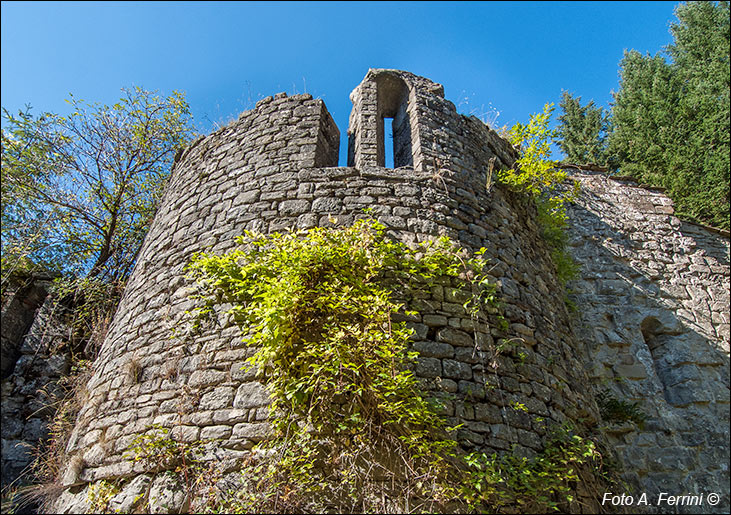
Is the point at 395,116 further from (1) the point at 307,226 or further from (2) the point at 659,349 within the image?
(2) the point at 659,349

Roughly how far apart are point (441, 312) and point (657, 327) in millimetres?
4417

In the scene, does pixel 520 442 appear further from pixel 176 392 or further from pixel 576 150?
pixel 576 150

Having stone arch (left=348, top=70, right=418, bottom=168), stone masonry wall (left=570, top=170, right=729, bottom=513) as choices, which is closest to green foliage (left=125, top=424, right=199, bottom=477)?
stone arch (left=348, top=70, right=418, bottom=168)

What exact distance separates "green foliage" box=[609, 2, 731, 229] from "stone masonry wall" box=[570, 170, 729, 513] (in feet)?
5.21

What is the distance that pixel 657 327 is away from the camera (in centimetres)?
632

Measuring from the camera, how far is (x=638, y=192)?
306 inches

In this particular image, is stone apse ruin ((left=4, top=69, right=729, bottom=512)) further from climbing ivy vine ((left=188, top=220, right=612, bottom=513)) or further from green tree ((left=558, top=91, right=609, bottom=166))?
green tree ((left=558, top=91, right=609, bottom=166))

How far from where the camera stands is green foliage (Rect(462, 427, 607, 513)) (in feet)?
9.55

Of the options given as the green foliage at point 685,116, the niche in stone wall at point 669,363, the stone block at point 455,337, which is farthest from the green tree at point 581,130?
the stone block at point 455,337

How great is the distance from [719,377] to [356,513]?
5606 millimetres

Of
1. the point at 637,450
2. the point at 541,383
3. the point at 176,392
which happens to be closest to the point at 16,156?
the point at 176,392

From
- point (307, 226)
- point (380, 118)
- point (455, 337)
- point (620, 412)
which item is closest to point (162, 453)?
point (307, 226)

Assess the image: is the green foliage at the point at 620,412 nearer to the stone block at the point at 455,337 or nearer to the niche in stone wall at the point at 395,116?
the stone block at the point at 455,337

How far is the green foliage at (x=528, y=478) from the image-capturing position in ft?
9.55
